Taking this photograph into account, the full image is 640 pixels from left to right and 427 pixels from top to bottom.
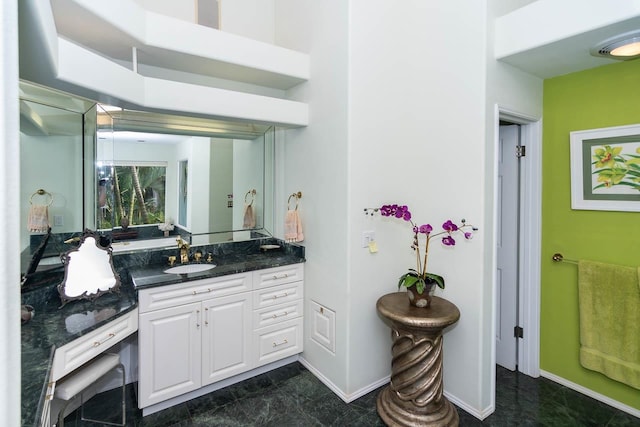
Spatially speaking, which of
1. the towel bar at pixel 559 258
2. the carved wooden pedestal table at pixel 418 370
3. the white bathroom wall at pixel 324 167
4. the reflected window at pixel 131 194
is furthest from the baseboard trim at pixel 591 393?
the reflected window at pixel 131 194

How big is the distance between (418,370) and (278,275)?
4.08 ft

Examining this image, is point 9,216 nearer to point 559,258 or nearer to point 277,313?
point 277,313

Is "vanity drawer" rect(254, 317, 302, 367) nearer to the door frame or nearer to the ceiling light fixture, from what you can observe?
the door frame

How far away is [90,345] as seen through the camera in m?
1.76

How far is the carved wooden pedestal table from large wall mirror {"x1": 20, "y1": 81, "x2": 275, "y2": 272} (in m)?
1.61

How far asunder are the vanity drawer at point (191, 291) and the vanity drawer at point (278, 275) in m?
0.07

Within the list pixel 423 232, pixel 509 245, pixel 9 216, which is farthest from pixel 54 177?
pixel 509 245

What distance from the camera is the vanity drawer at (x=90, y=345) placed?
1564mm

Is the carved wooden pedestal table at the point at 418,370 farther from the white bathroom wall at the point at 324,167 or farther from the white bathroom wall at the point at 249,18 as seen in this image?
the white bathroom wall at the point at 249,18

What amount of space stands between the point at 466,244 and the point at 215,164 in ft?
7.06

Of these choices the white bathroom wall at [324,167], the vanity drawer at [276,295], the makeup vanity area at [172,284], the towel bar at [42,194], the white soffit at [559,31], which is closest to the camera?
the white soffit at [559,31]

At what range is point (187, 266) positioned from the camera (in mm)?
2660

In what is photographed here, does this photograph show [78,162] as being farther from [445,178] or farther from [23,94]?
[445,178]

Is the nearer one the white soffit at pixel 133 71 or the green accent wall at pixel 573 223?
the white soffit at pixel 133 71
